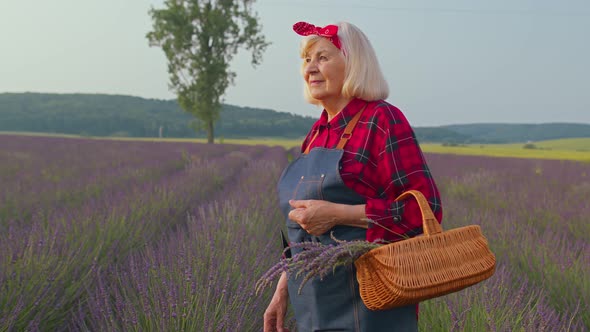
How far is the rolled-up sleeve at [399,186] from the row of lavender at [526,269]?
2.51 feet

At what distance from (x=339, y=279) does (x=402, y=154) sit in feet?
1.42

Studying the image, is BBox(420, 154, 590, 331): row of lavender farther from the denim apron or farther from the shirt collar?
the shirt collar

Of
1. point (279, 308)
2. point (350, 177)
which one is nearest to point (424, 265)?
point (350, 177)

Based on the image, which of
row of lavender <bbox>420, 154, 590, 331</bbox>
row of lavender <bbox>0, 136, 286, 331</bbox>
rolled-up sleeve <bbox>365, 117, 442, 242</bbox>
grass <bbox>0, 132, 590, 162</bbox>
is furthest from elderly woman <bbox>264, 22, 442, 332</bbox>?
grass <bbox>0, 132, 590, 162</bbox>

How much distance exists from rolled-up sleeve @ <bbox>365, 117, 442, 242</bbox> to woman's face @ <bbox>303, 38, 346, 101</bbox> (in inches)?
10.7

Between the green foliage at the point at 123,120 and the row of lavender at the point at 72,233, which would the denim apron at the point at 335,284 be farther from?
the green foliage at the point at 123,120

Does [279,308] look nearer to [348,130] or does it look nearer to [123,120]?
[348,130]

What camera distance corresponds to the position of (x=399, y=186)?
59.7 inches

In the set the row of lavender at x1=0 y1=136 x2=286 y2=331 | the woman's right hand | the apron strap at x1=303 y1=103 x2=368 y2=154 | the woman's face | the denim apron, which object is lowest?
the row of lavender at x1=0 y1=136 x2=286 y2=331

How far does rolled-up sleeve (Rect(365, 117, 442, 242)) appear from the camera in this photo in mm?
1474

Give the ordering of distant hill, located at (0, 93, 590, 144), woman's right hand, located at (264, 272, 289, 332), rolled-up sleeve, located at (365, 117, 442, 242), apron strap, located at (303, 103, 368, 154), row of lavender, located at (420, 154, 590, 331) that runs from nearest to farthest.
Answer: rolled-up sleeve, located at (365, 117, 442, 242) → apron strap, located at (303, 103, 368, 154) → woman's right hand, located at (264, 272, 289, 332) → row of lavender, located at (420, 154, 590, 331) → distant hill, located at (0, 93, 590, 144)

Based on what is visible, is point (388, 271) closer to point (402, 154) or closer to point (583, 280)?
point (402, 154)

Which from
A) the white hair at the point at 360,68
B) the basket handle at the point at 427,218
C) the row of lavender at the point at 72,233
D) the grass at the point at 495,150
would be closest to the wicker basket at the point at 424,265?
the basket handle at the point at 427,218

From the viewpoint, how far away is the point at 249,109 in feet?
311
